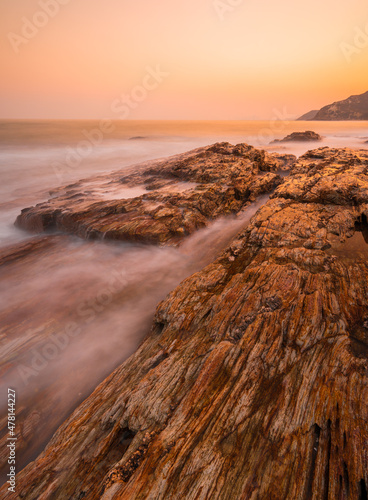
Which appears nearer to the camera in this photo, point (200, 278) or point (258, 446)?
point (258, 446)

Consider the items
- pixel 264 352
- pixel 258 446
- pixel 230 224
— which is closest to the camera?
pixel 258 446

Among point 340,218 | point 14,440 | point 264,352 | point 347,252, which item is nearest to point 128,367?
point 14,440

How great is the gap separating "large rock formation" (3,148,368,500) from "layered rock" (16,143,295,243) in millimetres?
9256

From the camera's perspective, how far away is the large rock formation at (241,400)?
192 inches

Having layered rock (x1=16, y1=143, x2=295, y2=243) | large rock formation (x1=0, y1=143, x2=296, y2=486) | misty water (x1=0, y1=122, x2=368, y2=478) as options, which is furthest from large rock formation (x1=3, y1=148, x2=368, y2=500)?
layered rock (x1=16, y1=143, x2=295, y2=243)

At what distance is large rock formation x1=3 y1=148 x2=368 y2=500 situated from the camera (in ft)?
16.0

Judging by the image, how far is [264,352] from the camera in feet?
23.2

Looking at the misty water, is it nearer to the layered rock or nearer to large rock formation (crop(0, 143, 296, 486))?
large rock formation (crop(0, 143, 296, 486))

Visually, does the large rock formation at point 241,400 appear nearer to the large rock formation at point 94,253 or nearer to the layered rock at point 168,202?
the large rock formation at point 94,253

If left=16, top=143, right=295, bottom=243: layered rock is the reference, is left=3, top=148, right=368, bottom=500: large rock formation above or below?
below

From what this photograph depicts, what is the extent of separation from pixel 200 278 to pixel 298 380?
19.9 ft

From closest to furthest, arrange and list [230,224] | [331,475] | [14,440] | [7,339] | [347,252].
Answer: [331,475] < [14,440] < [347,252] < [7,339] < [230,224]

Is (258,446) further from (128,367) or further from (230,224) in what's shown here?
(230,224)

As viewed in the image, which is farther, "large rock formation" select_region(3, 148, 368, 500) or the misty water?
the misty water
